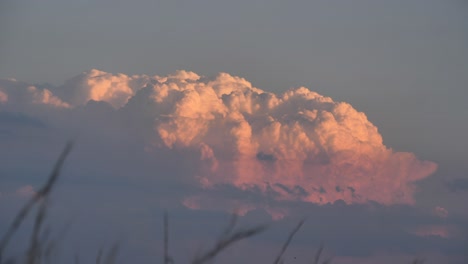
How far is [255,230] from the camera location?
231 centimetres

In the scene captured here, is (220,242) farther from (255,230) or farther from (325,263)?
(325,263)

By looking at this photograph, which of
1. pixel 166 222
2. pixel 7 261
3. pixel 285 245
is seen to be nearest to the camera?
pixel 7 261

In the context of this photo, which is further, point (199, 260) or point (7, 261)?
point (199, 260)

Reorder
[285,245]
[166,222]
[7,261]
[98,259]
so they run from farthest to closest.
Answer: [98,259] < [285,245] < [166,222] < [7,261]

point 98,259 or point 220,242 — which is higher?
point 220,242

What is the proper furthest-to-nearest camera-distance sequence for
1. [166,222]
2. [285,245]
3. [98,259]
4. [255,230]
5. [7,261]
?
[98,259] → [285,245] → [166,222] → [255,230] → [7,261]

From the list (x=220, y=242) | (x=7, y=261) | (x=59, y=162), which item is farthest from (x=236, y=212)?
(x=7, y=261)

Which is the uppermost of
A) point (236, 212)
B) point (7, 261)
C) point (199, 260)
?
point (236, 212)

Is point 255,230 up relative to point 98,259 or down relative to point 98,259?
up

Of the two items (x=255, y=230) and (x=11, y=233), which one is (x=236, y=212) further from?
(x=11, y=233)

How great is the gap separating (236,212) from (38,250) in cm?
87

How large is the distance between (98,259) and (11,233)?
79 cm

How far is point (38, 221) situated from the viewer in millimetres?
2361

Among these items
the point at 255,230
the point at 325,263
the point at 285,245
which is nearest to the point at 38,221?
the point at 255,230
